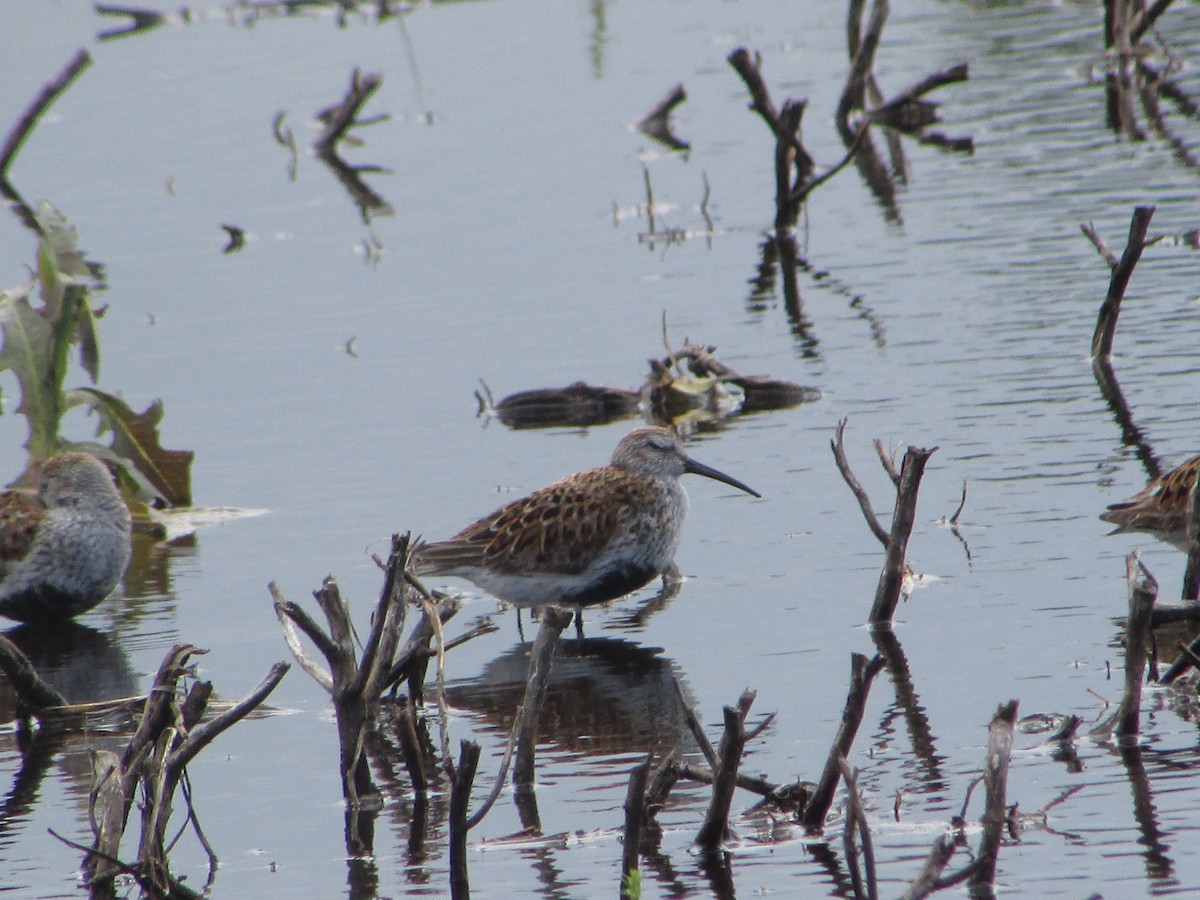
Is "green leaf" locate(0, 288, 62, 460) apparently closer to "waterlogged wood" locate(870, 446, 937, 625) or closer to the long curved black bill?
the long curved black bill

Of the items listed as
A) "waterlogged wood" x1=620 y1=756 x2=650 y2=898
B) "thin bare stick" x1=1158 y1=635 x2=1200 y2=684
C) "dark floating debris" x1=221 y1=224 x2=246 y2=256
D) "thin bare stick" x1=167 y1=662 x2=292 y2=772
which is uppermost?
"thin bare stick" x1=167 y1=662 x2=292 y2=772

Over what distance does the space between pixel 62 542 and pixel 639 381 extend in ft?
17.8

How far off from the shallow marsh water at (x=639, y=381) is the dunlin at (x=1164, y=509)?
347 mm

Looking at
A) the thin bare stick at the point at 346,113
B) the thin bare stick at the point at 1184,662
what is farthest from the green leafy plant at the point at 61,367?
the thin bare stick at the point at 346,113

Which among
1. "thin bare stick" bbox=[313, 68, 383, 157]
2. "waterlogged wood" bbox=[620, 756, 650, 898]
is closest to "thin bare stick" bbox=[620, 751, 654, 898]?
"waterlogged wood" bbox=[620, 756, 650, 898]

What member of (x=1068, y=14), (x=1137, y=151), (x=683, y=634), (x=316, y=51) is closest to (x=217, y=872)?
(x=683, y=634)

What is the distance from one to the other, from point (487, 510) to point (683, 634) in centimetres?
254

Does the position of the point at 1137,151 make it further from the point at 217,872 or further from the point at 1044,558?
the point at 217,872

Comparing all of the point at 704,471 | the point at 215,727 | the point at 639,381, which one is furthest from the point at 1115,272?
the point at 215,727

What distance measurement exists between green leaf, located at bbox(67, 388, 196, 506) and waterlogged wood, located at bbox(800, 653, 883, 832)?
22.3 ft

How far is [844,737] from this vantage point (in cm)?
671

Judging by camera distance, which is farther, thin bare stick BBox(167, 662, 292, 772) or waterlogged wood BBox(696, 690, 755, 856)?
thin bare stick BBox(167, 662, 292, 772)

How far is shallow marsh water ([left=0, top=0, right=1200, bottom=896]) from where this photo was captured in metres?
7.57

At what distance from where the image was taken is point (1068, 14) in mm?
30594
